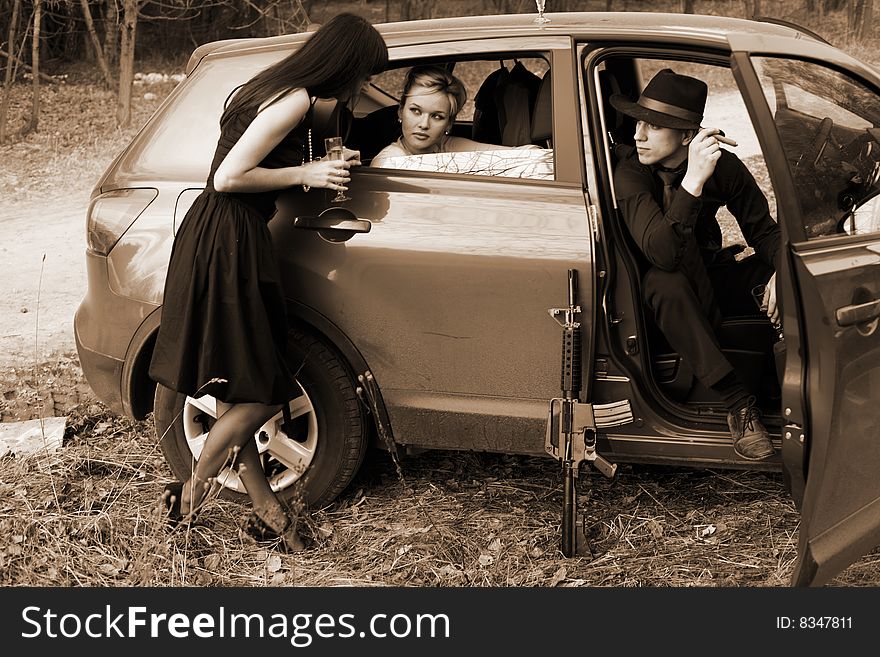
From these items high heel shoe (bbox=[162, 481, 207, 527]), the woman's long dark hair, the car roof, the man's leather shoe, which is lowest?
high heel shoe (bbox=[162, 481, 207, 527])

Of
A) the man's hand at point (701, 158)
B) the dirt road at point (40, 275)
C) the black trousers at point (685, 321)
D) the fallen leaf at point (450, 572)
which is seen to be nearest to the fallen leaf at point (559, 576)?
the fallen leaf at point (450, 572)

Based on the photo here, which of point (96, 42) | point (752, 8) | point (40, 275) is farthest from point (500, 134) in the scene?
point (752, 8)

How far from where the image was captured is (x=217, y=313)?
333 cm

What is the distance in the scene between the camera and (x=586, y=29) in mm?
3475

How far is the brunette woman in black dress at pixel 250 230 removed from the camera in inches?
128

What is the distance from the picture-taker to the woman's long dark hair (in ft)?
10.7

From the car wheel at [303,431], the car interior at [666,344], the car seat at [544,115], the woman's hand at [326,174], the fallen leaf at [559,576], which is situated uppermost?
the car seat at [544,115]

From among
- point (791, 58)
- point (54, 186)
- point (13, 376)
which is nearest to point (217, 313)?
point (791, 58)

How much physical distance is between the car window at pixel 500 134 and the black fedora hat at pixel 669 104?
322 mm

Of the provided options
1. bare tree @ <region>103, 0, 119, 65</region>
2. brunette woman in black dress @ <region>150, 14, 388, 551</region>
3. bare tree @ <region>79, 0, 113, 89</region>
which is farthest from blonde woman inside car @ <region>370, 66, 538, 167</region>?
bare tree @ <region>103, 0, 119, 65</region>

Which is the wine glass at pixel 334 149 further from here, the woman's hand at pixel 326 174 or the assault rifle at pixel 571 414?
the assault rifle at pixel 571 414

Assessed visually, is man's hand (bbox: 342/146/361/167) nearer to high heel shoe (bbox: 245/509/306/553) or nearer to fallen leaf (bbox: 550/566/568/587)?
high heel shoe (bbox: 245/509/306/553)

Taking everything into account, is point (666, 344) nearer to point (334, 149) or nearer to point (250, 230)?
point (334, 149)
